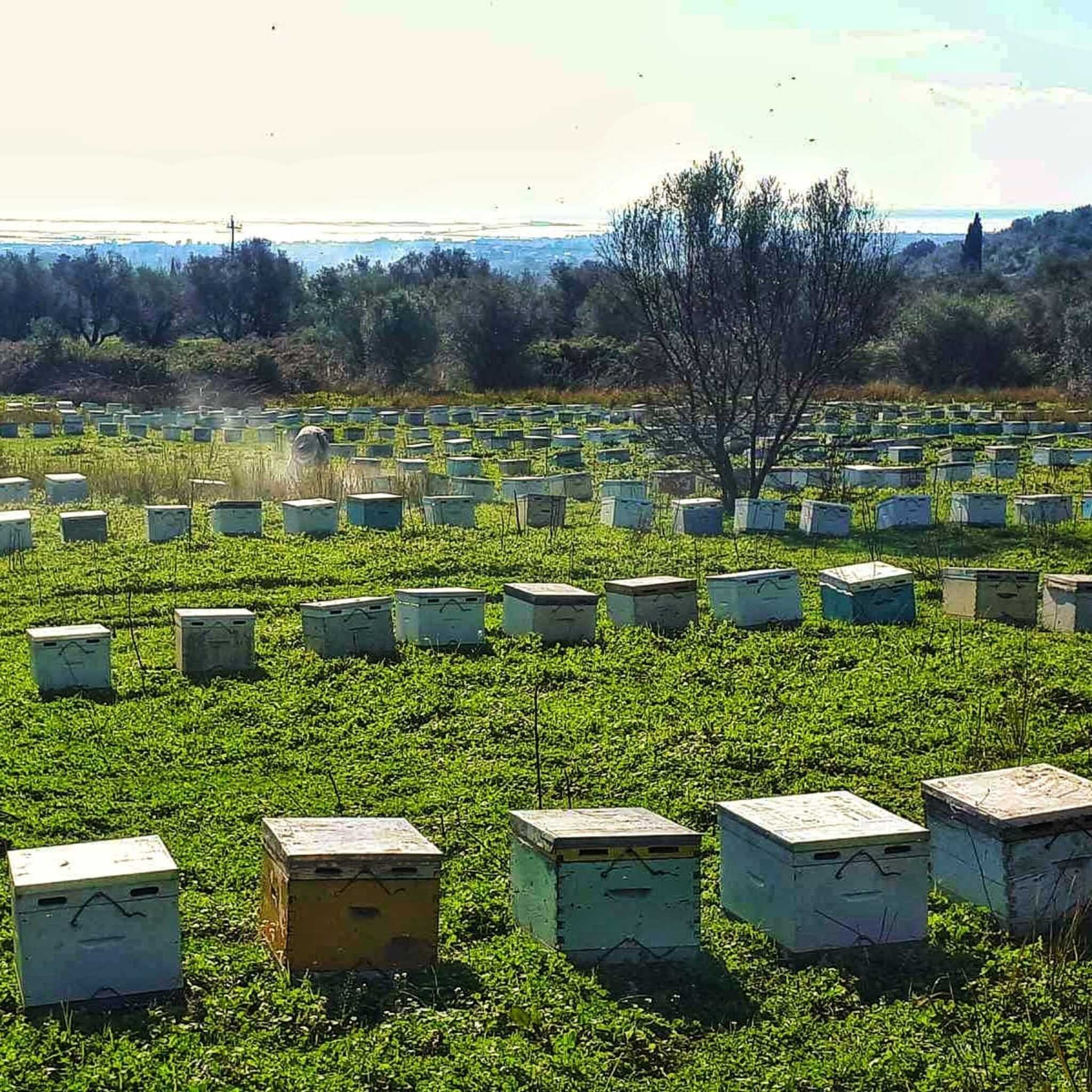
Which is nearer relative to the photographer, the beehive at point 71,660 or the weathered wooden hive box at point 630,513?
the beehive at point 71,660

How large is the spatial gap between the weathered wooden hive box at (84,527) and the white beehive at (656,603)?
8204 mm

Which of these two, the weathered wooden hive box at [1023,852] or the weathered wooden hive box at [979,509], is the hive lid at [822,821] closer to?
the weathered wooden hive box at [1023,852]

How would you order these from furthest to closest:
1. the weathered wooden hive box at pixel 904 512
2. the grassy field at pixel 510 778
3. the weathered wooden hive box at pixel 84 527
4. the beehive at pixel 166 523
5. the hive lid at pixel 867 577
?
the weathered wooden hive box at pixel 904 512 → the beehive at pixel 166 523 → the weathered wooden hive box at pixel 84 527 → the hive lid at pixel 867 577 → the grassy field at pixel 510 778

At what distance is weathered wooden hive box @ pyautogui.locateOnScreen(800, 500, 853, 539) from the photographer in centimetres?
1994

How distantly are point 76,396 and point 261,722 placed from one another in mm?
46733

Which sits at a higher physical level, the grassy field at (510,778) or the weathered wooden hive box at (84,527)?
the weathered wooden hive box at (84,527)

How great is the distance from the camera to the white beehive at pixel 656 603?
13.5 m

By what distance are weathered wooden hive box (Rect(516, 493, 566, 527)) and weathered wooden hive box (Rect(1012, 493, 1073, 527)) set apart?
20.5ft

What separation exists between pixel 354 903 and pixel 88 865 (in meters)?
1.09

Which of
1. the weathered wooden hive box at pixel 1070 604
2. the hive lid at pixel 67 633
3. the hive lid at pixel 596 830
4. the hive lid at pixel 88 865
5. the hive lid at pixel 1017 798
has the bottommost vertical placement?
the weathered wooden hive box at pixel 1070 604

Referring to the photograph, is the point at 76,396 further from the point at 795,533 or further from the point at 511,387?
the point at 795,533

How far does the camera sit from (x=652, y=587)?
13.5 metres

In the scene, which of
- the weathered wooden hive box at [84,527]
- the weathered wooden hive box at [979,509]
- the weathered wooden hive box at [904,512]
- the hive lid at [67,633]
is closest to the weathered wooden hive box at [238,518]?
the weathered wooden hive box at [84,527]

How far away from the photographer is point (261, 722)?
1059 centimetres
